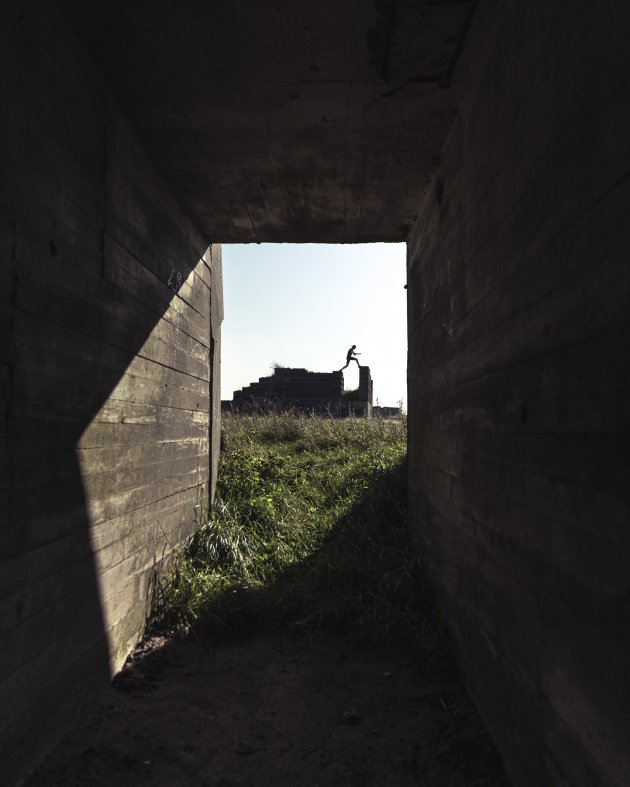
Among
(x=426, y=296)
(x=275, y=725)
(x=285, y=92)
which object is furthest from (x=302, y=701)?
(x=285, y=92)

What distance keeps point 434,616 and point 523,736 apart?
1715 millimetres

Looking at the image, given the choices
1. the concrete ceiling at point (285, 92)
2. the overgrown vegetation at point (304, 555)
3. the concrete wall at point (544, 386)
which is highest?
the concrete ceiling at point (285, 92)

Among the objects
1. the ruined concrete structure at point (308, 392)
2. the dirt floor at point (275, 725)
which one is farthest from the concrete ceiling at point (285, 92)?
the ruined concrete structure at point (308, 392)

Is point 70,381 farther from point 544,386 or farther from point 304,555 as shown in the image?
point 304,555

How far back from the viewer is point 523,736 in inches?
87.4

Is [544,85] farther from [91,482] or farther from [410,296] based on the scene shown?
[410,296]

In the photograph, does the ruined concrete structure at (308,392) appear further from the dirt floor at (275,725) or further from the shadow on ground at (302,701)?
the dirt floor at (275,725)

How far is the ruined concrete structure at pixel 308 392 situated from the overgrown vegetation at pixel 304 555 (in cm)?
878

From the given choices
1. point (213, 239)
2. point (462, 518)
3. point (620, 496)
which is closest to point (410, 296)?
point (213, 239)

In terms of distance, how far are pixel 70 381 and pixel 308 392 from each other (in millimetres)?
14277

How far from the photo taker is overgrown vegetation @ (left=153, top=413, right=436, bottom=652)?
4098 mm

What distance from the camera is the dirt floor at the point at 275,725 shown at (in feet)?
8.39

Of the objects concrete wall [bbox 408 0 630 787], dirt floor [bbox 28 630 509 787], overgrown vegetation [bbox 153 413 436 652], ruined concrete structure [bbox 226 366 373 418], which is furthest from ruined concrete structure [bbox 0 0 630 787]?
ruined concrete structure [bbox 226 366 373 418]

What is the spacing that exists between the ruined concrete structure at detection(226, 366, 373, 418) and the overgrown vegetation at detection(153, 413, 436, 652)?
28.8 feet
